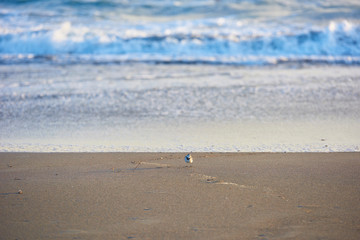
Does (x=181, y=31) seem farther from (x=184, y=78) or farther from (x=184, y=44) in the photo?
(x=184, y=78)

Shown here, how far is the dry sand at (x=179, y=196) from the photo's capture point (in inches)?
83.6

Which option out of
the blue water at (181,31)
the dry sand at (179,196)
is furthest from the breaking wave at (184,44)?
the dry sand at (179,196)

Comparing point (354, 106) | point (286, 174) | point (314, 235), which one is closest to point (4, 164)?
point (286, 174)

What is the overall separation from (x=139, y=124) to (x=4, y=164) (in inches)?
65.9

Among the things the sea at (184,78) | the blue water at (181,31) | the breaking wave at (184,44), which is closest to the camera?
the sea at (184,78)

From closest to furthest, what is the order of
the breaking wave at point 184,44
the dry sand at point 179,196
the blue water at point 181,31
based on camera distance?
the dry sand at point 179,196 → the breaking wave at point 184,44 → the blue water at point 181,31

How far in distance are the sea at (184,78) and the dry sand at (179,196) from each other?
1.34 ft

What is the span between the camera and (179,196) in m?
2.56

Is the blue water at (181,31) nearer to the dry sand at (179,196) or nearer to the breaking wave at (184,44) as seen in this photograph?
the breaking wave at (184,44)

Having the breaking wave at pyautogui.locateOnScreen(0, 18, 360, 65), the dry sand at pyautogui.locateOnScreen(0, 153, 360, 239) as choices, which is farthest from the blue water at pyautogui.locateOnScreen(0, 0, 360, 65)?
the dry sand at pyautogui.locateOnScreen(0, 153, 360, 239)

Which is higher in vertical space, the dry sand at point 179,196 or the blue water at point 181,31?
the blue water at point 181,31

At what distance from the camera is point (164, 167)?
3.15 meters

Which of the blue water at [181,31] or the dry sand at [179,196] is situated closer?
the dry sand at [179,196]

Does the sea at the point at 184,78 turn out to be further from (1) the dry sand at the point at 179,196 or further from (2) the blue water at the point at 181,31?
(1) the dry sand at the point at 179,196
